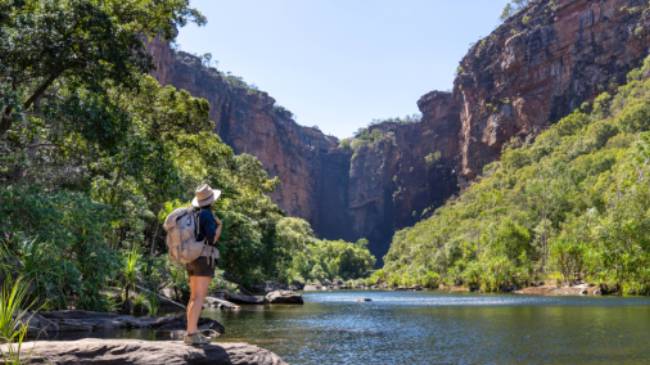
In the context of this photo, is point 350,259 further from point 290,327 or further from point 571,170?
point 290,327

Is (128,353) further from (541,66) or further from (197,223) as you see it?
(541,66)

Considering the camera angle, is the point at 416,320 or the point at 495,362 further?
the point at 416,320

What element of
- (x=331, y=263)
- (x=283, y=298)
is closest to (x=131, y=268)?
(x=283, y=298)

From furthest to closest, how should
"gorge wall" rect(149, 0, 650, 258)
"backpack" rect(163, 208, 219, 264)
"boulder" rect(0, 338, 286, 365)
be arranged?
"gorge wall" rect(149, 0, 650, 258) < "backpack" rect(163, 208, 219, 264) < "boulder" rect(0, 338, 286, 365)

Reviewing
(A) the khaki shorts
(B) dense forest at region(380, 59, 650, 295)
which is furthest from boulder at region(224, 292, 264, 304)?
(A) the khaki shorts

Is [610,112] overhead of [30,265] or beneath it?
overhead

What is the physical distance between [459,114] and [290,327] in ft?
570

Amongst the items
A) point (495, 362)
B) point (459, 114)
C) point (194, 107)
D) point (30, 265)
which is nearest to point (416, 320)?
point (495, 362)

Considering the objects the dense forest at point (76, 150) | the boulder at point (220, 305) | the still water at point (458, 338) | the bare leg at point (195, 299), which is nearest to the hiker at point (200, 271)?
the bare leg at point (195, 299)

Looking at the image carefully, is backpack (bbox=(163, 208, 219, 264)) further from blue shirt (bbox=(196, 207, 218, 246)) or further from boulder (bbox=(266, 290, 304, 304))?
boulder (bbox=(266, 290, 304, 304))

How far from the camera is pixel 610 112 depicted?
124562 mm

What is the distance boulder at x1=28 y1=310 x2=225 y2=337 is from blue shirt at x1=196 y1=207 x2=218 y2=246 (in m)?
11.3

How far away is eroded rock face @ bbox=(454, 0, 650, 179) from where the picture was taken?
13488 cm

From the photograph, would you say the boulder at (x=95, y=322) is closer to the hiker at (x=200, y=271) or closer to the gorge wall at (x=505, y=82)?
the hiker at (x=200, y=271)
